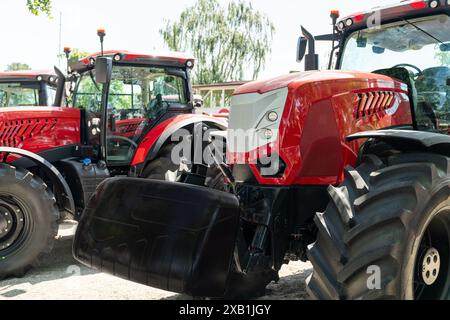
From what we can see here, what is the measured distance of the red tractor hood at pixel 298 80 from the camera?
10.2ft

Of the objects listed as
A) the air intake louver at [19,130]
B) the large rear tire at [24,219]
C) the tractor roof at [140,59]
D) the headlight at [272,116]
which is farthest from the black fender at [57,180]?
the headlight at [272,116]

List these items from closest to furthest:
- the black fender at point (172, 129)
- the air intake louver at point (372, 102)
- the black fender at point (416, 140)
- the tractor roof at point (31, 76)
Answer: the black fender at point (416, 140) → the air intake louver at point (372, 102) → the black fender at point (172, 129) → the tractor roof at point (31, 76)

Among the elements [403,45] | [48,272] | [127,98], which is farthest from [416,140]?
[127,98]

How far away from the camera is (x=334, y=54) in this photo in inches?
176

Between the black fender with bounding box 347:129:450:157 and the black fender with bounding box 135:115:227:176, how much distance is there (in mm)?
3468

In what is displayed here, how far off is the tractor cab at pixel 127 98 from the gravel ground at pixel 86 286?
1.59 meters

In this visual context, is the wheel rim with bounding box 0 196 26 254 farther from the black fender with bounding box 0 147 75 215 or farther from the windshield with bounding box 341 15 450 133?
the windshield with bounding box 341 15 450 133

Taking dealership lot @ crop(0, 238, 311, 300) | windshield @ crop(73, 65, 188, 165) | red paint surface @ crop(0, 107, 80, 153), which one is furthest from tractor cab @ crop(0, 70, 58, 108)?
dealership lot @ crop(0, 238, 311, 300)

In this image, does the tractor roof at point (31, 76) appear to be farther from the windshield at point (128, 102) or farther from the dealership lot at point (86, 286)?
the dealership lot at point (86, 286)

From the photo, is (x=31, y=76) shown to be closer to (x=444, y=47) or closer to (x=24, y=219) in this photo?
(x=24, y=219)

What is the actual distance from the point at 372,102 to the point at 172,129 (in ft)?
10.7

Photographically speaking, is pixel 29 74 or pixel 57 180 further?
pixel 29 74

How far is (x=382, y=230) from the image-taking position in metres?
2.34

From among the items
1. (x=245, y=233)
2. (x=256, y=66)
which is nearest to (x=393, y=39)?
(x=245, y=233)
